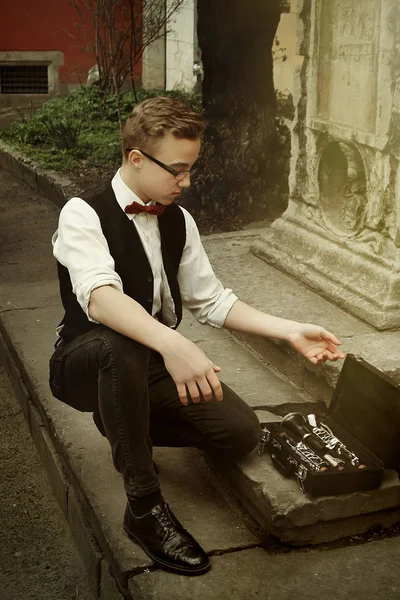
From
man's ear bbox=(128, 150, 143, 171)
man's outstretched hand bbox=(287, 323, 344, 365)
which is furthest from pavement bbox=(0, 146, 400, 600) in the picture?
man's ear bbox=(128, 150, 143, 171)

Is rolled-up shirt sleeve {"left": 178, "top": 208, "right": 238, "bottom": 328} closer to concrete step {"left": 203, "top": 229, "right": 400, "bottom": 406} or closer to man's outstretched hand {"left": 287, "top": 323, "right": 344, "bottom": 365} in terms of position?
man's outstretched hand {"left": 287, "top": 323, "right": 344, "bottom": 365}

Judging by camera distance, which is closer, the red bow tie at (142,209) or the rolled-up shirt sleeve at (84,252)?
the rolled-up shirt sleeve at (84,252)

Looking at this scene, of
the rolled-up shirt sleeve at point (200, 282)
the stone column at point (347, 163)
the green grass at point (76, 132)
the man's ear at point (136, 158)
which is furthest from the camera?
the green grass at point (76, 132)

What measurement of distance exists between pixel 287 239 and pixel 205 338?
0.80m

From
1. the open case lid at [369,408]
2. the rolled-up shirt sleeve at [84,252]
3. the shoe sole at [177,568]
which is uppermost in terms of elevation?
the rolled-up shirt sleeve at [84,252]

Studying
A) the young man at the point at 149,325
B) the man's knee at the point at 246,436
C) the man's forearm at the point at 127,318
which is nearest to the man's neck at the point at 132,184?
the young man at the point at 149,325

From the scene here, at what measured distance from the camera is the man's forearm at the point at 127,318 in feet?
8.75

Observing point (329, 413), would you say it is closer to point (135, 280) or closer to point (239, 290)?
point (135, 280)

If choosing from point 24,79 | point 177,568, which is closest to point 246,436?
point 177,568

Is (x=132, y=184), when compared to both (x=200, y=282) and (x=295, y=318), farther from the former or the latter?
(x=295, y=318)

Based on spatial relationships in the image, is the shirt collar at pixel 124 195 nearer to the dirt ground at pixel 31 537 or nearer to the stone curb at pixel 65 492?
the stone curb at pixel 65 492

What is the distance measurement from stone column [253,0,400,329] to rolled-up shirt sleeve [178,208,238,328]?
40.0 inches

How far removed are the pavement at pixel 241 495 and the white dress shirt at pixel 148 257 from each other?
548 mm

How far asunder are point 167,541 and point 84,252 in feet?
2.98
